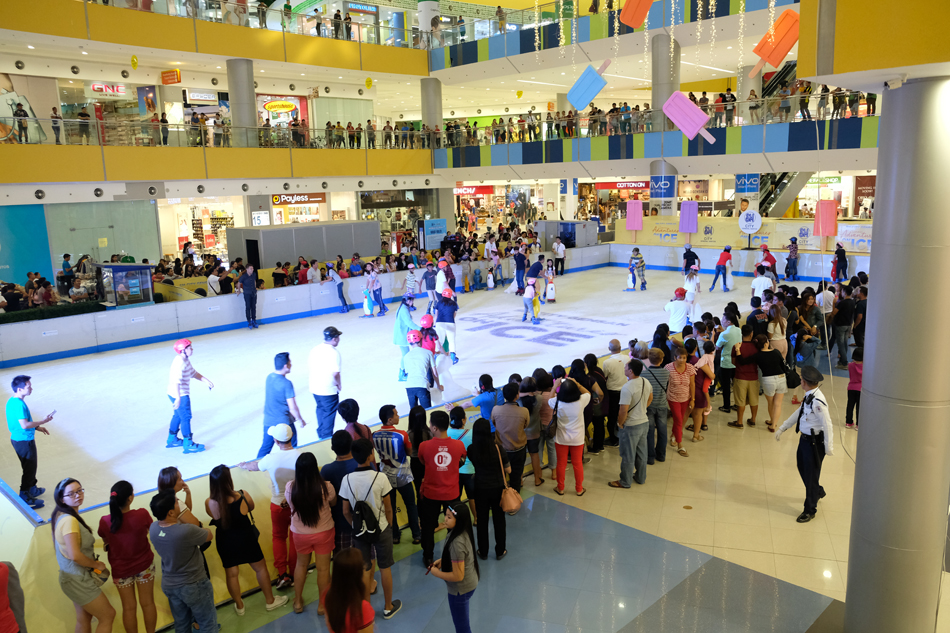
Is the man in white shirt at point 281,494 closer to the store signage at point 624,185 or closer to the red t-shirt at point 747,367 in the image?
the red t-shirt at point 747,367

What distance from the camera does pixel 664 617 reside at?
16.5 ft

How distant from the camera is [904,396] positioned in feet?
13.6

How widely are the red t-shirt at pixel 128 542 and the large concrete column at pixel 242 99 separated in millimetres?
20269

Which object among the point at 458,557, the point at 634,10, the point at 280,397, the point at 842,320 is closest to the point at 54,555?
the point at 280,397

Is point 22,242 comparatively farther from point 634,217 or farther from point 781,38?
point 781,38

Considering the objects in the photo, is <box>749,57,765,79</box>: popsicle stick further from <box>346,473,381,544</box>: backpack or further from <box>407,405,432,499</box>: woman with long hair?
<box>346,473,381,544</box>: backpack

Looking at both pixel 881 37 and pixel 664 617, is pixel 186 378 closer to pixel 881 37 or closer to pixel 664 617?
pixel 664 617

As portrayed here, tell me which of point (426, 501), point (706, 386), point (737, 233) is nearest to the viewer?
point (426, 501)

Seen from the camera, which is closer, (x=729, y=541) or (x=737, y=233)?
(x=729, y=541)

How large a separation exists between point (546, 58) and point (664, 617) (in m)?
23.0

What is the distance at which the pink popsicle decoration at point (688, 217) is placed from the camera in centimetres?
2403

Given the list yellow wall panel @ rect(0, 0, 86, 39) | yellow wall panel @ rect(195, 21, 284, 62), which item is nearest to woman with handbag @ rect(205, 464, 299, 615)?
yellow wall panel @ rect(0, 0, 86, 39)

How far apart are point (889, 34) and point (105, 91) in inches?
1047

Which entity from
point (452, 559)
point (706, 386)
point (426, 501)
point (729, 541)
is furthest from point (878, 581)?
point (706, 386)
